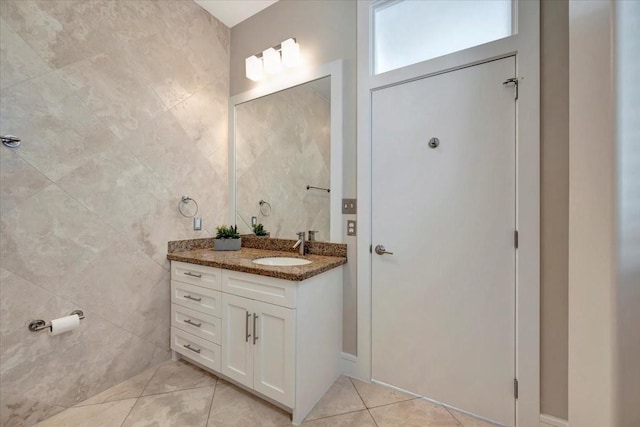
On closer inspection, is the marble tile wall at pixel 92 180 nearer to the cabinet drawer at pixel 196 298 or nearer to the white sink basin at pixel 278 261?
the cabinet drawer at pixel 196 298

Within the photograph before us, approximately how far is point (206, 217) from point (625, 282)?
2506 mm

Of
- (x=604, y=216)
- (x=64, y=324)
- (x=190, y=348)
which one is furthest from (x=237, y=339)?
(x=604, y=216)

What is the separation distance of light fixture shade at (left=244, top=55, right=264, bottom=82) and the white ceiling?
0.40 m

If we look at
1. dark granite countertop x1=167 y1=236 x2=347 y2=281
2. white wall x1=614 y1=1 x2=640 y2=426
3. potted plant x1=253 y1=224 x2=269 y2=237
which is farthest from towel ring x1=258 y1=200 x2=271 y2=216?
white wall x1=614 y1=1 x2=640 y2=426

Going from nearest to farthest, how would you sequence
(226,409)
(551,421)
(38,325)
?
1. (551,421)
2. (38,325)
3. (226,409)

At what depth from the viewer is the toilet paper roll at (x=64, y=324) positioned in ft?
4.57

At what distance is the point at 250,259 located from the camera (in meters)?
1.79

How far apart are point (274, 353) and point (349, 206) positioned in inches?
39.9

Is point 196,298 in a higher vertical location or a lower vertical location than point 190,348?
higher

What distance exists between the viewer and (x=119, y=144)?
170 centimetres

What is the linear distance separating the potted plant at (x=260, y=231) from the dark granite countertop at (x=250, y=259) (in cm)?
9

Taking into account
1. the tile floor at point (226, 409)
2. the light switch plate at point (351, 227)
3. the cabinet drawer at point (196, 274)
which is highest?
the light switch plate at point (351, 227)

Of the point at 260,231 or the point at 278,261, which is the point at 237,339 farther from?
the point at 260,231

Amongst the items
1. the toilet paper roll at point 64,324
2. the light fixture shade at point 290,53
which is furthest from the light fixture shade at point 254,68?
the toilet paper roll at point 64,324
